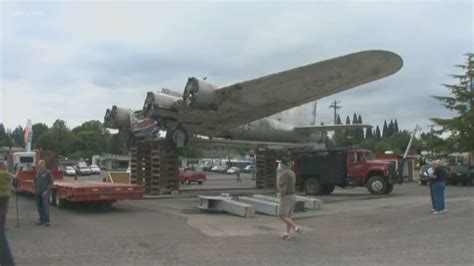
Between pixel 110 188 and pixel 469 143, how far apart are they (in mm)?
33126

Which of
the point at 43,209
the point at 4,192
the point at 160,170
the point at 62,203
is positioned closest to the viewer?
the point at 4,192

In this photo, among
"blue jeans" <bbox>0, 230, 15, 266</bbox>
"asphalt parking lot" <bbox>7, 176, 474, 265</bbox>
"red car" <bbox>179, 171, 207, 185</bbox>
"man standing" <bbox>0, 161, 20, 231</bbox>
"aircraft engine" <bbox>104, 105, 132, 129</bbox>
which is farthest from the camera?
"red car" <bbox>179, 171, 207, 185</bbox>

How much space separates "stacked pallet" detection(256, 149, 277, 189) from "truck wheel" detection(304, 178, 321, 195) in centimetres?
348

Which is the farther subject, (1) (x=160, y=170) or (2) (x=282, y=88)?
(1) (x=160, y=170)

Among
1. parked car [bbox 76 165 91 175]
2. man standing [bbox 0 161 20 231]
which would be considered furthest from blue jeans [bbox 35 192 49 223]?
parked car [bbox 76 165 91 175]

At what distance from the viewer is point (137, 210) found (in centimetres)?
1515

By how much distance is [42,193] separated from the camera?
1234cm

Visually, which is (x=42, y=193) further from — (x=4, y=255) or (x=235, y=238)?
(x=4, y=255)

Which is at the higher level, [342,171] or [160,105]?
[160,105]

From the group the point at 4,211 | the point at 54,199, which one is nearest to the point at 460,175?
the point at 54,199

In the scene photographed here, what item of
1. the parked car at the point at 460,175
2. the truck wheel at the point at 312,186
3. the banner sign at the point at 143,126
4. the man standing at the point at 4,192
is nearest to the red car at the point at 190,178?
the banner sign at the point at 143,126

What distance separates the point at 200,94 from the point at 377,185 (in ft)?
31.8

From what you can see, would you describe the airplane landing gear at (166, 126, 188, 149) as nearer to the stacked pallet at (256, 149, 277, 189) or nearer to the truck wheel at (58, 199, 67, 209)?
the truck wheel at (58, 199, 67, 209)

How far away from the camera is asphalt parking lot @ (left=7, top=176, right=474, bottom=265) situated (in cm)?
801
